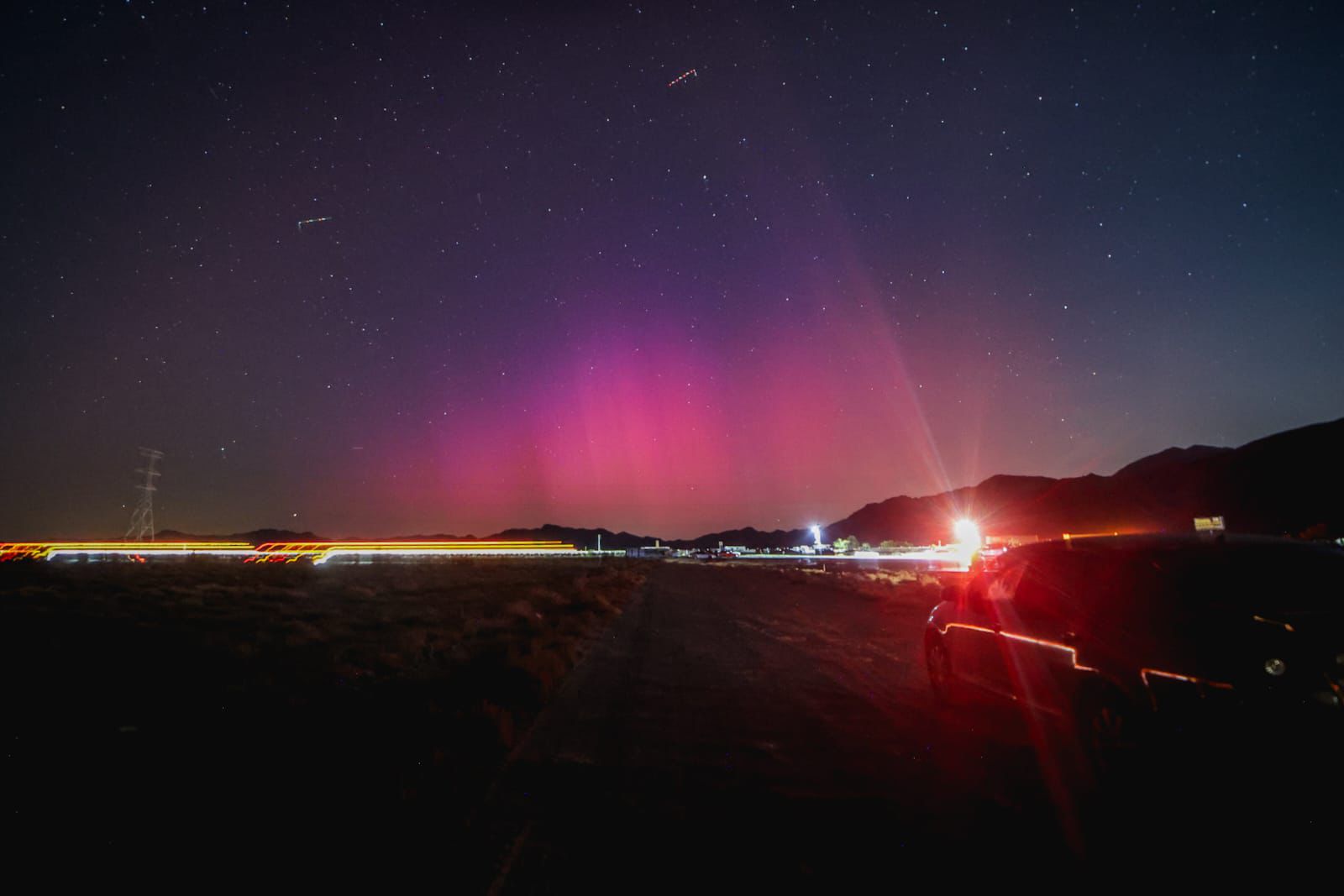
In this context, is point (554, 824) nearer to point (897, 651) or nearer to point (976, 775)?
point (976, 775)

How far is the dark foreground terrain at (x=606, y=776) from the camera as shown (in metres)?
4.05

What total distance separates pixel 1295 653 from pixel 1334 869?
3.22ft

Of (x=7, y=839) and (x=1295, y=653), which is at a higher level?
(x=1295, y=653)

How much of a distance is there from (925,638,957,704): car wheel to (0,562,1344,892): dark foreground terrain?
0.76 ft

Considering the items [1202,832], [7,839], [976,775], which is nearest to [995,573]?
[976,775]

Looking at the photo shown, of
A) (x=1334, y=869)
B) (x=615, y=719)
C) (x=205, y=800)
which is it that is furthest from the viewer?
(x=615, y=719)

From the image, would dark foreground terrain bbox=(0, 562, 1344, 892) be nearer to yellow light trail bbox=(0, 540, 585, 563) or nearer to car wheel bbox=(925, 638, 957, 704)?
car wheel bbox=(925, 638, 957, 704)

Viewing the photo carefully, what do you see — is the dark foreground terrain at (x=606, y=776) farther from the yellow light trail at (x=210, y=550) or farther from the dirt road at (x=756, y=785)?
the yellow light trail at (x=210, y=550)

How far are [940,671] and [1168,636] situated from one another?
3997mm

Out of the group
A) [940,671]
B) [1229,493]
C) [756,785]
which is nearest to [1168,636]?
[756,785]

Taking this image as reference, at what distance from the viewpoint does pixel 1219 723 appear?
12.7ft

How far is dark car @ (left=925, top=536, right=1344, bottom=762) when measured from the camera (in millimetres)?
3811

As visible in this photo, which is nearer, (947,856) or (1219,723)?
(1219,723)

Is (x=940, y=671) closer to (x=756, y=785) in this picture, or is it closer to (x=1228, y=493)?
(x=756, y=785)
